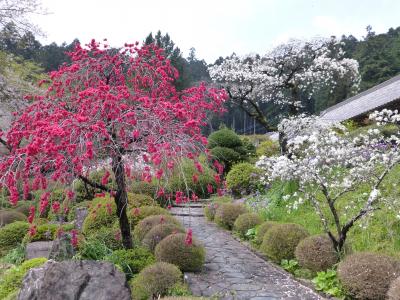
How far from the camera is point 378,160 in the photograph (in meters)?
6.16

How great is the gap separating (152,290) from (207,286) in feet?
3.15

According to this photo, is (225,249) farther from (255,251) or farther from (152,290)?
(152,290)

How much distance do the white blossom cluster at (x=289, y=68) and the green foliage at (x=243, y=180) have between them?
3.31m

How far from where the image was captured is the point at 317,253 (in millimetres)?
6027

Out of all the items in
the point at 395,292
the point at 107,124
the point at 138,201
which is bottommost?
the point at 395,292

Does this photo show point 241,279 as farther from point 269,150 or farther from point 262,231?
point 269,150

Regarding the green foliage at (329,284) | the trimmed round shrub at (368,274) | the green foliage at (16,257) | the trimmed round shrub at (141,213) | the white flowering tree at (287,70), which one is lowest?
the green foliage at (329,284)

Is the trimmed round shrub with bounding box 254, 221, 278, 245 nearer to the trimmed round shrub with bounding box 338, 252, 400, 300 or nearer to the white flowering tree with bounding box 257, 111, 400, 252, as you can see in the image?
the white flowering tree with bounding box 257, 111, 400, 252

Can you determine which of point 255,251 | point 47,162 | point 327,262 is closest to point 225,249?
point 255,251

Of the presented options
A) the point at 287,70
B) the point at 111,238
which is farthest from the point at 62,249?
the point at 287,70

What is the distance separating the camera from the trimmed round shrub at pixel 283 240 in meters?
6.81

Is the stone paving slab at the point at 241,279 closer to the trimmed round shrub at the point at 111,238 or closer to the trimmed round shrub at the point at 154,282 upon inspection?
the trimmed round shrub at the point at 154,282

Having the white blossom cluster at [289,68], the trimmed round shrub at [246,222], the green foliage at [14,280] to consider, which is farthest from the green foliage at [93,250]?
the white blossom cluster at [289,68]

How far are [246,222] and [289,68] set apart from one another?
841cm
